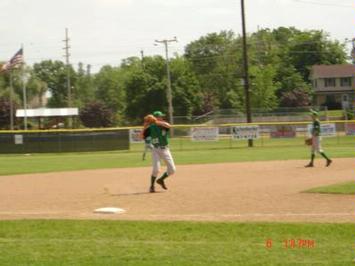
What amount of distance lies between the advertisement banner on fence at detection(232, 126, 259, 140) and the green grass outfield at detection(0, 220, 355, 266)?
102 feet

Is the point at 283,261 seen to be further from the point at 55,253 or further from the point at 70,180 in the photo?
the point at 70,180

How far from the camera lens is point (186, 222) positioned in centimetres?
992

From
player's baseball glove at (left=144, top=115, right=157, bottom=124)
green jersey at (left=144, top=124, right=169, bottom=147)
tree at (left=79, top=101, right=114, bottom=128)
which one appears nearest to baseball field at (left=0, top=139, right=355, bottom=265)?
green jersey at (left=144, top=124, right=169, bottom=147)

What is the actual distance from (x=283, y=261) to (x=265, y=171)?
13.4m

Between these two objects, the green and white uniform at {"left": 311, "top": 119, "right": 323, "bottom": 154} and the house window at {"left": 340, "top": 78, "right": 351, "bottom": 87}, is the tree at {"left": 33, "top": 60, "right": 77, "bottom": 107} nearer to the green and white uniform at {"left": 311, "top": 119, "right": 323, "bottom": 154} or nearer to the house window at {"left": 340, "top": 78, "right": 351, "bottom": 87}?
the house window at {"left": 340, "top": 78, "right": 351, "bottom": 87}

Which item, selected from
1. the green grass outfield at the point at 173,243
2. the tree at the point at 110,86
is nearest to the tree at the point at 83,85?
the tree at the point at 110,86

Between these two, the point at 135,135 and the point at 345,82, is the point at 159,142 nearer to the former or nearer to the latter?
the point at 135,135

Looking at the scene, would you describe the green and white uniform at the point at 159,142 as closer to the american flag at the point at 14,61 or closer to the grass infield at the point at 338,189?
the grass infield at the point at 338,189

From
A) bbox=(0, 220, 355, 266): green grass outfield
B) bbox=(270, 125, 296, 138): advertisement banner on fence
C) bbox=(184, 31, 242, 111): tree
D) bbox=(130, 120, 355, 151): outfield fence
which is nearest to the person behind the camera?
bbox=(0, 220, 355, 266): green grass outfield

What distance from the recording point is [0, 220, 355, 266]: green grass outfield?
287 inches

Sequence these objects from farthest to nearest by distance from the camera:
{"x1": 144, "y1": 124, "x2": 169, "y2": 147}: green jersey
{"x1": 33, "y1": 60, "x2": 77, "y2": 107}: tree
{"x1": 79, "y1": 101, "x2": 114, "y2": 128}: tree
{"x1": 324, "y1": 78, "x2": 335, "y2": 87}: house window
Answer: {"x1": 33, "y1": 60, "x2": 77, "y2": 107}: tree → {"x1": 324, "y1": 78, "x2": 335, "y2": 87}: house window → {"x1": 79, "y1": 101, "x2": 114, "y2": 128}: tree → {"x1": 144, "y1": 124, "x2": 169, "y2": 147}: green jersey

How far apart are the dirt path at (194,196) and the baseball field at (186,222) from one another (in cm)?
2

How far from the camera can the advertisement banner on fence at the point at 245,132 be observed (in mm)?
40719

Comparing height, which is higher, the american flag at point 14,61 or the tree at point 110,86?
the tree at point 110,86
